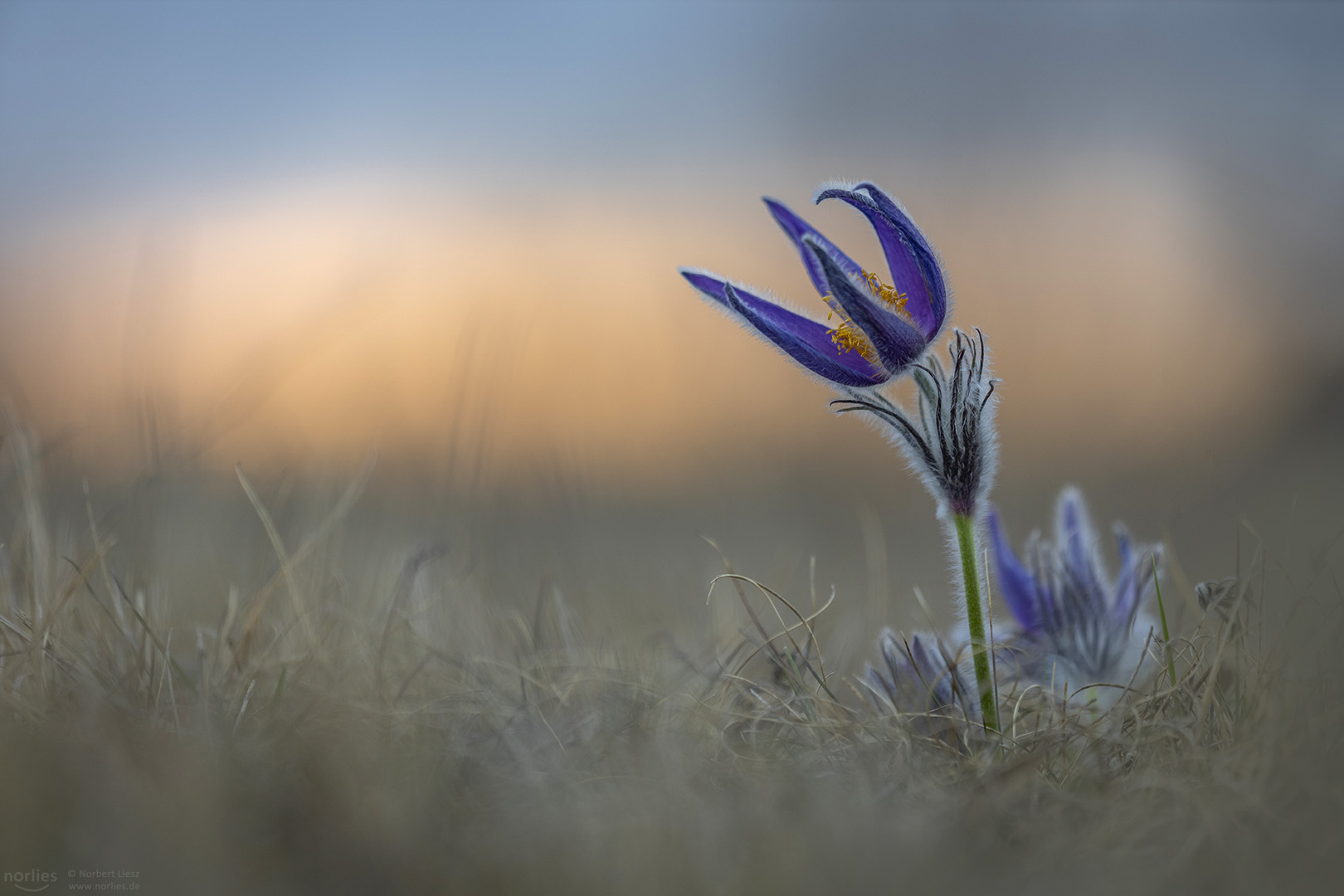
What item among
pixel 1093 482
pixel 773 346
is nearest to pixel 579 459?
pixel 773 346

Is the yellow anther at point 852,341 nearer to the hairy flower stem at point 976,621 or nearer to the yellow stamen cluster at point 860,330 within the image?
the yellow stamen cluster at point 860,330

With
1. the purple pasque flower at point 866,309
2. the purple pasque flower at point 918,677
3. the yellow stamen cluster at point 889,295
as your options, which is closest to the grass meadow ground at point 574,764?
the purple pasque flower at point 918,677

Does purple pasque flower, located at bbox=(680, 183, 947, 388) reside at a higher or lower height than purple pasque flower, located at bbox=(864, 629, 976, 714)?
higher

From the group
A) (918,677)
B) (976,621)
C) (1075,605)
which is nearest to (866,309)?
(976,621)

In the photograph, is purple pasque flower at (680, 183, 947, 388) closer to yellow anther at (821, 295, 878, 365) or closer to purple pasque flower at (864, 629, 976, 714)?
yellow anther at (821, 295, 878, 365)

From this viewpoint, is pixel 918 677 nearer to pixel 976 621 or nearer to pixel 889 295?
pixel 976 621

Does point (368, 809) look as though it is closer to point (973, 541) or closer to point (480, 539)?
point (973, 541)

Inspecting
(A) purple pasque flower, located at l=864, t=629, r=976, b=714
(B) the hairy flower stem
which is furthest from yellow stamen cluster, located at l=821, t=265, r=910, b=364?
(A) purple pasque flower, located at l=864, t=629, r=976, b=714
